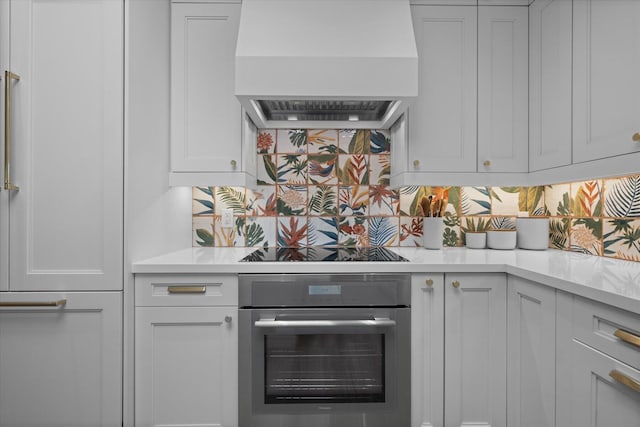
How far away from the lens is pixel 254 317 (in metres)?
1.62

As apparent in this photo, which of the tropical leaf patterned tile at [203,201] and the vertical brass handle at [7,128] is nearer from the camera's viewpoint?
the vertical brass handle at [7,128]

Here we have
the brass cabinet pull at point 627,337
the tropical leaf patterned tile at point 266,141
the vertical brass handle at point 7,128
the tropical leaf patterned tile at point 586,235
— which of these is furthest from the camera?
the tropical leaf patterned tile at point 266,141

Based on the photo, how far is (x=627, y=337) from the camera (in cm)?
98

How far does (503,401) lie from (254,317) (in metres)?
1.17

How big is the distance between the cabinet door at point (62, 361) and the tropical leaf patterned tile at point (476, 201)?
1.96m

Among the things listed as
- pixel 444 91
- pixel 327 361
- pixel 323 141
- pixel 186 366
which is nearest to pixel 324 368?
pixel 327 361

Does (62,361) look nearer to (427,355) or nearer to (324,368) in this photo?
(324,368)

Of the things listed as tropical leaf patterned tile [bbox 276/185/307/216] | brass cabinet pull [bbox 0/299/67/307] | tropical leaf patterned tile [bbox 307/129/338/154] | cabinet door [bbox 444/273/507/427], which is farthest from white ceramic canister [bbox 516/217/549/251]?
brass cabinet pull [bbox 0/299/67/307]

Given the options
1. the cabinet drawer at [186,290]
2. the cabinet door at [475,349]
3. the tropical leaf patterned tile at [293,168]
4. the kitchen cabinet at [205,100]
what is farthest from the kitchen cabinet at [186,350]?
the cabinet door at [475,349]

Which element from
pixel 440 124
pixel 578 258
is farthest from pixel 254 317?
pixel 578 258

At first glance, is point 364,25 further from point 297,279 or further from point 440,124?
point 297,279

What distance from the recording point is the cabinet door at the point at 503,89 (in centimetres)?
197

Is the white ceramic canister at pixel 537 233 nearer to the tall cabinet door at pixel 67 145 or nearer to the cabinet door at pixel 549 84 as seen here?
the cabinet door at pixel 549 84

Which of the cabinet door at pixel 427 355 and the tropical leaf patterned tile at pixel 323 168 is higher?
the tropical leaf patterned tile at pixel 323 168
